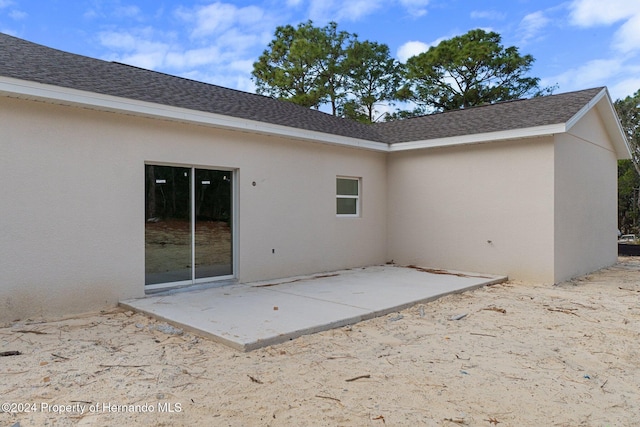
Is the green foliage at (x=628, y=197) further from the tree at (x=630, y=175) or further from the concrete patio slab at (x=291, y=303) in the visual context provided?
the concrete patio slab at (x=291, y=303)

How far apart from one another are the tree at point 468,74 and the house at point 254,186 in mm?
12490

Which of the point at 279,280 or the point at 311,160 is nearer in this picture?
the point at 279,280

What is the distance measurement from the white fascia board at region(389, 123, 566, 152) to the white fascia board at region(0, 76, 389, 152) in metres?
2.04

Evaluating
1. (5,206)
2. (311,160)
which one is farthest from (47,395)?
(311,160)

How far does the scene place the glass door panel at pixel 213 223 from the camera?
7.67 meters

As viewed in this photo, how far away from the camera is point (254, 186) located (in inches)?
330

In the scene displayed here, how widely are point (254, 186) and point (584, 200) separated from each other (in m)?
7.95

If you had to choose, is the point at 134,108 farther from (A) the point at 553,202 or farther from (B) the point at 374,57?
(B) the point at 374,57

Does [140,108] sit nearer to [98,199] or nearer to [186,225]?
[98,199]

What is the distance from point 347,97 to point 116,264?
2125 cm

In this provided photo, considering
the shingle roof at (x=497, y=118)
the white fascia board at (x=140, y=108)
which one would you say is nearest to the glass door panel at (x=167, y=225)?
the white fascia board at (x=140, y=108)

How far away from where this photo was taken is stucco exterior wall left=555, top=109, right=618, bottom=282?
898 centimetres

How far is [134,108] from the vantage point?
21.1 feet

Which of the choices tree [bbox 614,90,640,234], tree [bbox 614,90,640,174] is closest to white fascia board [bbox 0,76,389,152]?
tree [bbox 614,90,640,234]
